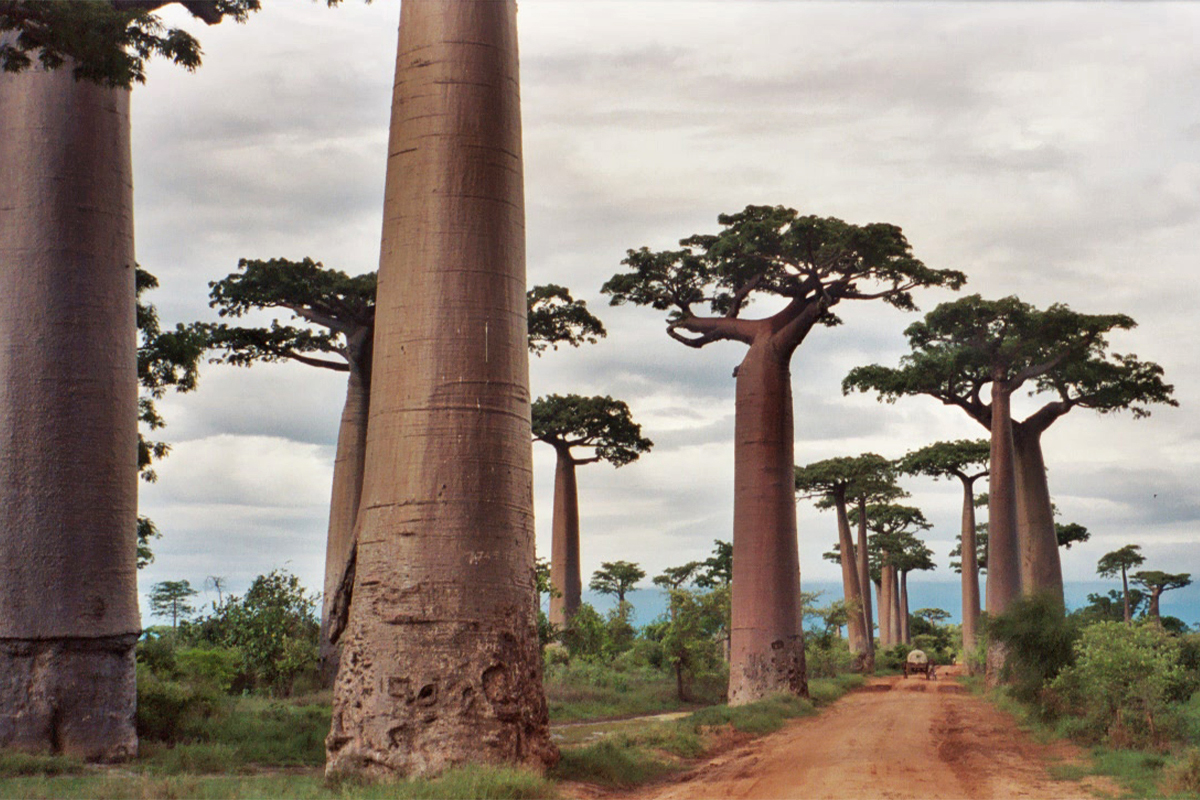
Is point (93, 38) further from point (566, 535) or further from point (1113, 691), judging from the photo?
point (566, 535)

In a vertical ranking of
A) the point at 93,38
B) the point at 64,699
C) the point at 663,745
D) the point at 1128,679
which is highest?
the point at 93,38

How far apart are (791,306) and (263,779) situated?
12.9 meters

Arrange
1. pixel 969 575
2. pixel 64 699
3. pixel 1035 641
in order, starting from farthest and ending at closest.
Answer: pixel 969 575 → pixel 1035 641 → pixel 64 699

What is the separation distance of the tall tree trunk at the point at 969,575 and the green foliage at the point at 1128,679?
21.1 meters

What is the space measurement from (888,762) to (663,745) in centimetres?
226

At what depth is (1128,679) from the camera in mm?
11781

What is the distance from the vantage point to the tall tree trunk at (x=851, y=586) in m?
33.4

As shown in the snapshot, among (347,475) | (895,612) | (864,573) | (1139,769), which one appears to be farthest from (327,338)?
(895,612)

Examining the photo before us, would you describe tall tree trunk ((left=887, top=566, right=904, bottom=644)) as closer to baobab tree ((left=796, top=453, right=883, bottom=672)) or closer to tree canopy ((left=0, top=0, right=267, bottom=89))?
baobab tree ((left=796, top=453, right=883, bottom=672))

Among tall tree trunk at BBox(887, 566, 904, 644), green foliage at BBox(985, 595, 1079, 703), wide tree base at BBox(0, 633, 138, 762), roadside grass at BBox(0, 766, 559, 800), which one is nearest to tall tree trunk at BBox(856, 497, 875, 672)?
tall tree trunk at BBox(887, 566, 904, 644)

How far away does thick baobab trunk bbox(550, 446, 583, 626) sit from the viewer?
96.4 feet

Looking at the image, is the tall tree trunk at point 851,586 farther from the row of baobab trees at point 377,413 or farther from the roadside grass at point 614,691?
the row of baobab trees at point 377,413

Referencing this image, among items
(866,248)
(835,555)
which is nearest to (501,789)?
(866,248)

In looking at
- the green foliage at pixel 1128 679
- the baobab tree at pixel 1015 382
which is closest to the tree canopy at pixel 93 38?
the green foliage at pixel 1128 679
